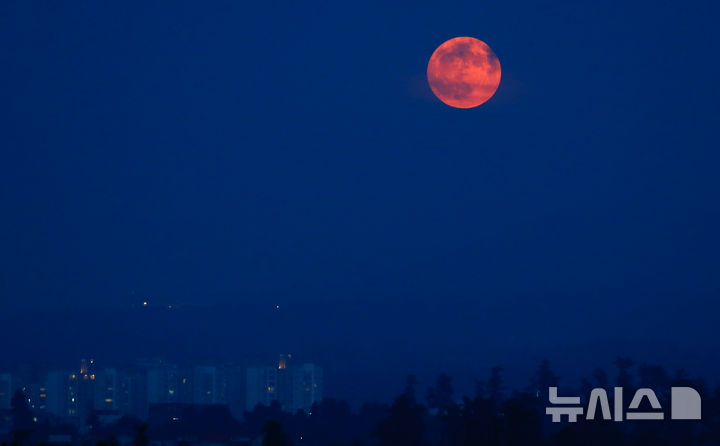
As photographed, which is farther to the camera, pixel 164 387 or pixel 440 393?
pixel 164 387

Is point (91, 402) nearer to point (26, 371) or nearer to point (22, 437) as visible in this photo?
point (26, 371)

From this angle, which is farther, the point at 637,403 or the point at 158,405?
the point at 158,405

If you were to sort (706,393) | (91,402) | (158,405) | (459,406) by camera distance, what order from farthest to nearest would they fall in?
(91,402) → (158,405) → (706,393) → (459,406)

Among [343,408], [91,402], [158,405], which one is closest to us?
[343,408]

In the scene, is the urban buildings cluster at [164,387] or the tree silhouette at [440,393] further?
the urban buildings cluster at [164,387]

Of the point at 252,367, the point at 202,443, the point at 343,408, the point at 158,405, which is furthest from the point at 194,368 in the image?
the point at 202,443

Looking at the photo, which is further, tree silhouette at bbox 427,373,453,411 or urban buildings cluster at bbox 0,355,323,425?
urban buildings cluster at bbox 0,355,323,425

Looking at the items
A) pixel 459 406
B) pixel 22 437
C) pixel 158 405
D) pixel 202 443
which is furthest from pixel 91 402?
pixel 22 437
